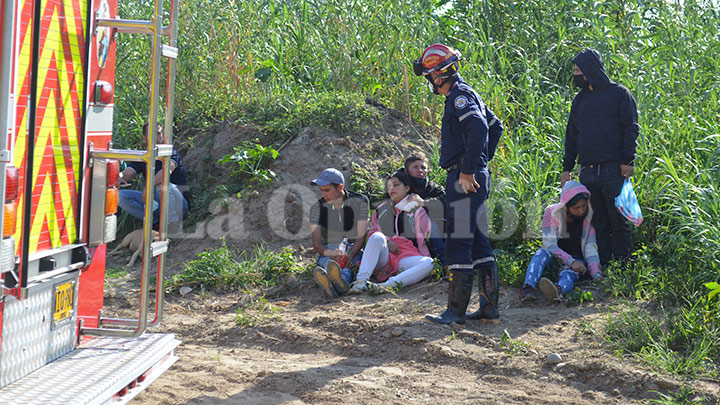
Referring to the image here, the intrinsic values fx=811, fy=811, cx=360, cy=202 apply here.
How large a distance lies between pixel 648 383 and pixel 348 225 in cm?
337

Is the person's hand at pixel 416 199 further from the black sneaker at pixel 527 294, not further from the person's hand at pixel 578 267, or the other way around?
the person's hand at pixel 578 267

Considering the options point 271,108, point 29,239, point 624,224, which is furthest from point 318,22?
point 29,239

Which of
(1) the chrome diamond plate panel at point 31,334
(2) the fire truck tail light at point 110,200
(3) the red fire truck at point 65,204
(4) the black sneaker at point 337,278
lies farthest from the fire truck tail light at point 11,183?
(4) the black sneaker at point 337,278

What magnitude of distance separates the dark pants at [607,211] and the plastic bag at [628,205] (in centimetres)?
5

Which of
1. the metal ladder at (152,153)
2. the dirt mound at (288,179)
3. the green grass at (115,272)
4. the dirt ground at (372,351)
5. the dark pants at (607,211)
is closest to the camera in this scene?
the metal ladder at (152,153)

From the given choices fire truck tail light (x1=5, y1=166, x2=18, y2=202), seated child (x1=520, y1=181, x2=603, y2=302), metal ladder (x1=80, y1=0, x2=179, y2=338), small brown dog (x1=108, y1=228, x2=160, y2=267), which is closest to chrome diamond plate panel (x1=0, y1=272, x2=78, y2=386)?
metal ladder (x1=80, y1=0, x2=179, y2=338)

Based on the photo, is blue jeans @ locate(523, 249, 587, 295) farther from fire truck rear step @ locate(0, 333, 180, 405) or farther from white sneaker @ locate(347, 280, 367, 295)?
fire truck rear step @ locate(0, 333, 180, 405)

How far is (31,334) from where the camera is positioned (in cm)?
364

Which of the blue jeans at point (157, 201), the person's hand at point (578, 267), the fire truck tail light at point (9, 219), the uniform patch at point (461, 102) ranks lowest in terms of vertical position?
the person's hand at point (578, 267)

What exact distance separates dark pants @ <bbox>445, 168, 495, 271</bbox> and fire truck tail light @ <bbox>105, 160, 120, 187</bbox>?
2.41m

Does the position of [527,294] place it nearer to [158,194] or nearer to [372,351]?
[372,351]

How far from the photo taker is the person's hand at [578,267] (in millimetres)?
6430

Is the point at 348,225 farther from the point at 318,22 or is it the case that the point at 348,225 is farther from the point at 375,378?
the point at 318,22

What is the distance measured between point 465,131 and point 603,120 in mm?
1543
